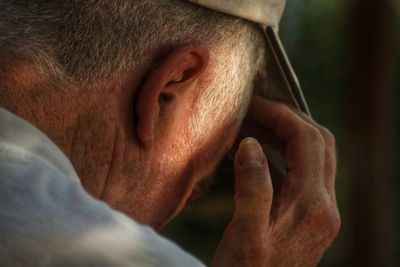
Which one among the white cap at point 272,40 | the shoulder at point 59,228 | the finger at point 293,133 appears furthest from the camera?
the finger at point 293,133

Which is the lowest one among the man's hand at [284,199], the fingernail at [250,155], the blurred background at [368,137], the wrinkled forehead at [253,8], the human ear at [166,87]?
the blurred background at [368,137]

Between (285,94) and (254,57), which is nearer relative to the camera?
(254,57)

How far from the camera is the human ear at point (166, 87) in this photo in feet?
6.08

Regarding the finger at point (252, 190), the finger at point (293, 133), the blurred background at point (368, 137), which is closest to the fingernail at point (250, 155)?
the finger at point (252, 190)

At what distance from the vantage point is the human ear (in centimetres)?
185

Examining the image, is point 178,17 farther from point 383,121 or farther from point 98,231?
point 383,121

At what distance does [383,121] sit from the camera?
318 inches

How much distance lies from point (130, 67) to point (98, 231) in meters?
0.57

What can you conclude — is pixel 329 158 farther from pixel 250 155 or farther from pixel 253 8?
pixel 253 8

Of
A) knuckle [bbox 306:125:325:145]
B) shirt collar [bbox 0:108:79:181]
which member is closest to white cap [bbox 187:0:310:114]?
knuckle [bbox 306:125:325:145]

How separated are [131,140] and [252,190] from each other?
0.32 m

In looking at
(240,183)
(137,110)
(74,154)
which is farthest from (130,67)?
(240,183)

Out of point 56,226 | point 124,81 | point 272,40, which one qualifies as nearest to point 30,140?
point 56,226

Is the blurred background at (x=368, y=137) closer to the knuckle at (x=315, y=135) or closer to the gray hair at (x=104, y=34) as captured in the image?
the knuckle at (x=315, y=135)
